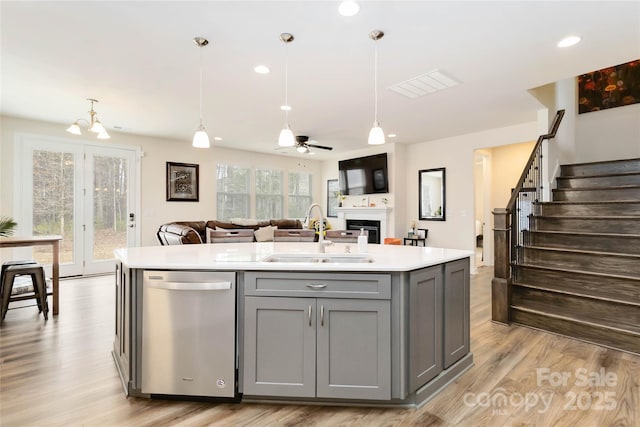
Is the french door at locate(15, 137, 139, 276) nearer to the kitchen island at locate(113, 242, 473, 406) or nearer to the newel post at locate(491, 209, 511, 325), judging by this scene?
the kitchen island at locate(113, 242, 473, 406)

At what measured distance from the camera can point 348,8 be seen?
2.18 m

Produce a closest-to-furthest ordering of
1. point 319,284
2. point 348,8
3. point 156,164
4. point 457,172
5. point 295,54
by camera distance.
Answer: point 319,284, point 348,8, point 295,54, point 457,172, point 156,164

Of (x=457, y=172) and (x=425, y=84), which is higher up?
(x=425, y=84)

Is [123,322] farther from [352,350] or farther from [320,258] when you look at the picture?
[352,350]

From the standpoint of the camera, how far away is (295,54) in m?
2.94

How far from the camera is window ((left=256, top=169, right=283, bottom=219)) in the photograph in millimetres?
8047

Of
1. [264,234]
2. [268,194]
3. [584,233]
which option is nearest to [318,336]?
[584,233]

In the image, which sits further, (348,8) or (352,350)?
(348,8)

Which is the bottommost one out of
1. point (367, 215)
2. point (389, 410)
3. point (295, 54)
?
point (389, 410)

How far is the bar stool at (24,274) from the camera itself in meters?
3.36

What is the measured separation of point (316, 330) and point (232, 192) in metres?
6.16

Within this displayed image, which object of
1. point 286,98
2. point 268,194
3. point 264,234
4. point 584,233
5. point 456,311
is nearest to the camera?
point 456,311

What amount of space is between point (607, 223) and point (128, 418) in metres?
4.79

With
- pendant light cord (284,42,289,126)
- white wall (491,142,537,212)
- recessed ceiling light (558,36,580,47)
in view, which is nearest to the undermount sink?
pendant light cord (284,42,289,126)
